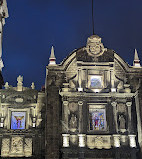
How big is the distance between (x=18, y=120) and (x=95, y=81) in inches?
349

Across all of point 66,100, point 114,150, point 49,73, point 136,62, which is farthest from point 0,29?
point 114,150

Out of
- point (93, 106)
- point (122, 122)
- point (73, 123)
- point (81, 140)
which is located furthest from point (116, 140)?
point (73, 123)

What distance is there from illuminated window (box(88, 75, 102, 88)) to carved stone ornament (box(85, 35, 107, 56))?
8.44 ft

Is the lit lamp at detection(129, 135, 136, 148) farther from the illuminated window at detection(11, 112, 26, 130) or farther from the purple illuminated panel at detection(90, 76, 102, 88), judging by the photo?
the illuminated window at detection(11, 112, 26, 130)

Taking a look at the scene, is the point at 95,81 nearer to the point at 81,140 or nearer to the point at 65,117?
the point at 65,117

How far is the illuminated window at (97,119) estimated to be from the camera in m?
33.6

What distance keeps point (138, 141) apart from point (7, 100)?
13868 mm

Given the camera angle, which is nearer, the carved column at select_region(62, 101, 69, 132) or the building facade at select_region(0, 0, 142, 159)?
the building facade at select_region(0, 0, 142, 159)

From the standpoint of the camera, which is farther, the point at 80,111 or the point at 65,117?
the point at 80,111

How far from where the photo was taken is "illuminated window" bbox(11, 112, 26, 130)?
34.3 meters

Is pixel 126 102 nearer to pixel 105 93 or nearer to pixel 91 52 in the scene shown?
pixel 105 93

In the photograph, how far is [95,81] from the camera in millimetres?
35562

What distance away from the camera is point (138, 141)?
33375mm

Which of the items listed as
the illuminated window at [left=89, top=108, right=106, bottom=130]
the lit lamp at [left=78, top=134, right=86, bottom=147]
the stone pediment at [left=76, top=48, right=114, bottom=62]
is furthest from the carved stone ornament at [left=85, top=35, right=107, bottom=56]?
the lit lamp at [left=78, top=134, right=86, bottom=147]
